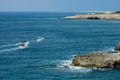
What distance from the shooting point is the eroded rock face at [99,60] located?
69750 millimetres

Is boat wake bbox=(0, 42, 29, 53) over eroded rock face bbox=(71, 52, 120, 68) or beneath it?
beneath

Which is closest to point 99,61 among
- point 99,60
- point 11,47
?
point 99,60

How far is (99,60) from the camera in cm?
7019

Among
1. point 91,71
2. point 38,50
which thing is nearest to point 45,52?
point 38,50

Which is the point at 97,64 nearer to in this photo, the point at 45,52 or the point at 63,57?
the point at 63,57

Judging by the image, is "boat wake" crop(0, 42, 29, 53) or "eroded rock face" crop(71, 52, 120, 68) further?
"boat wake" crop(0, 42, 29, 53)

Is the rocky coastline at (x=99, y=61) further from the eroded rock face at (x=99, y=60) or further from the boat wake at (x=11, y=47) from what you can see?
the boat wake at (x=11, y=47)

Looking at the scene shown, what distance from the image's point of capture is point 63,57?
3376 inches

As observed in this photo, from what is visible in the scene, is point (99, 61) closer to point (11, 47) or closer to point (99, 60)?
point (99, 60)

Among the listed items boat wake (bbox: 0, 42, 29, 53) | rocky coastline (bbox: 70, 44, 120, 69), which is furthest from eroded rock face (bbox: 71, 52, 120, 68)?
boat wake (bbox: 0, 42, 29, 53)

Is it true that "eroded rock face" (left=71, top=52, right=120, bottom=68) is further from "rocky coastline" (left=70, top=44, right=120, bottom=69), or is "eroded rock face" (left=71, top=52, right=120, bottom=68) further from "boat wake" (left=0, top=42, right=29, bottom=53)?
"boat wake" (left=0, top=42, right=29, bottom=53)

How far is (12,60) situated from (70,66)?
599 inches

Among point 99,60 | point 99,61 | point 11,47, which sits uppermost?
point 99,60

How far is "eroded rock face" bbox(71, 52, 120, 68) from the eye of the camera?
69750mm
